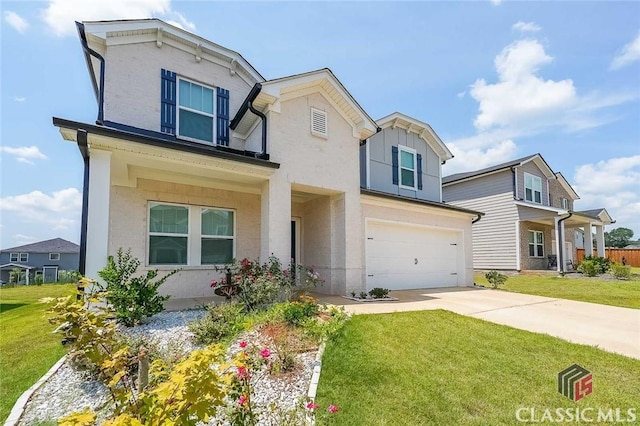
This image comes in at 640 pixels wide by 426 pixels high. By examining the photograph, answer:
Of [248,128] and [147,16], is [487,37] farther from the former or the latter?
[147,16]

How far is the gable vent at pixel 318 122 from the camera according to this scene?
9.58 m

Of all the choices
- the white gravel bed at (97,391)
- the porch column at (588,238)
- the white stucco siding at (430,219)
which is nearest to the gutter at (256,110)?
the white stucco siding at (430,219)

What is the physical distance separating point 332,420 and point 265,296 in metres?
3.96

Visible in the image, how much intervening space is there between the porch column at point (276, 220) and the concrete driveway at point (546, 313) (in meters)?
2.02

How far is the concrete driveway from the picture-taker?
5.86 m

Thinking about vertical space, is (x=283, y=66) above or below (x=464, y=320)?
above

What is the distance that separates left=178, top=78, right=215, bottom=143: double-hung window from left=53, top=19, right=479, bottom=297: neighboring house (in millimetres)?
33

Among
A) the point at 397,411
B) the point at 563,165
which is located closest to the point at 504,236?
the point at 563,165

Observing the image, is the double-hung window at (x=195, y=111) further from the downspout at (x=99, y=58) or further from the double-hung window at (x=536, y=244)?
the double-hung window at (x=536, y=244)

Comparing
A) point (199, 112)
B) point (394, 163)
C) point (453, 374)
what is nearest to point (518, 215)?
point (394, 163)

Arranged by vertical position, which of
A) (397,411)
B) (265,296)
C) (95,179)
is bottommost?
(397,411)

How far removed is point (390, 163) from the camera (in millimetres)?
13734

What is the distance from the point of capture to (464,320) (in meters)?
6.75

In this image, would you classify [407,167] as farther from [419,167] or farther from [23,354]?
[23,354]
